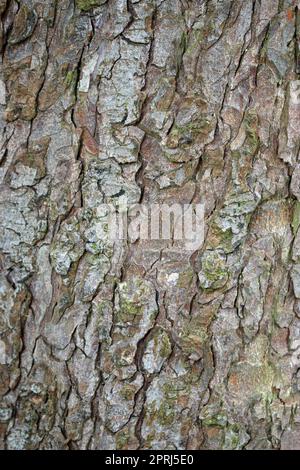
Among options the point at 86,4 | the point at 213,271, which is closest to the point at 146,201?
the point at 213,271

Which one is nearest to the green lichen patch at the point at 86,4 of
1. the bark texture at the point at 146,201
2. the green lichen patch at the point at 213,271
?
the bark texture at the point at 146,201

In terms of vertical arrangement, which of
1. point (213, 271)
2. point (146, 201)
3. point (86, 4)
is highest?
point (86, 4)

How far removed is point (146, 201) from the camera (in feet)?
3.91

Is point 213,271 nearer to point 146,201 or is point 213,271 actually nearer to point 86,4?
point 146,201

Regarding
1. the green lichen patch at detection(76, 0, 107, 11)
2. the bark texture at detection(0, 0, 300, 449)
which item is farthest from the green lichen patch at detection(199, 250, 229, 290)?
the green lichen patch at detection(76, 0, 107, 11)

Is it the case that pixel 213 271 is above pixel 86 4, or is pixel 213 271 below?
below

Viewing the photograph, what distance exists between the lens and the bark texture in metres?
1.17

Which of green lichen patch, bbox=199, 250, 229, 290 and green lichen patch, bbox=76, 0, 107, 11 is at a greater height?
green lichen patch, bbox=76, 0, 107, 11

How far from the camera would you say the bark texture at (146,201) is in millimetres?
1169

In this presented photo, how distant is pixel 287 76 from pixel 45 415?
1016 mm

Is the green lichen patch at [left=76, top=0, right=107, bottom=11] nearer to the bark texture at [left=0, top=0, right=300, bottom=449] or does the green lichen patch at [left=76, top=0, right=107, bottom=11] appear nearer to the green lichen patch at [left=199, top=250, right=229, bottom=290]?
the bark texture at [left=0, top=0, right=300, bottom=449]

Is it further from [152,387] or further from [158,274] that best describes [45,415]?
[158,274]

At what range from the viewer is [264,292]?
1230 millimetres

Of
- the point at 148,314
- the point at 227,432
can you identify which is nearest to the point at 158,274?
the point at 148,314
